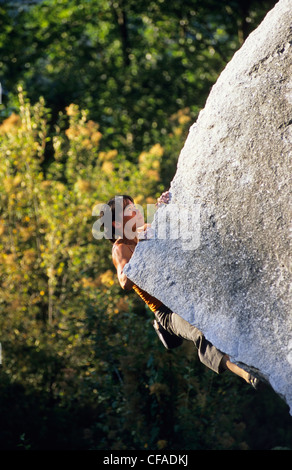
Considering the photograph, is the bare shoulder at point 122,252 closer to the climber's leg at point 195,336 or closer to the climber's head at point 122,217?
the climber's head at point 122,217

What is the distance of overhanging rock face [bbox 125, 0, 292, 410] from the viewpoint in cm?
360

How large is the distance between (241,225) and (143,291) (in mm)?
974

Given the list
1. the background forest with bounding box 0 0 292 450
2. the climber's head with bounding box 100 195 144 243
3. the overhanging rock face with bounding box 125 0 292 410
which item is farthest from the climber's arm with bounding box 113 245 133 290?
the background forest with bounding box 0 0 292 450

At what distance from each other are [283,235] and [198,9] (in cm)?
1067

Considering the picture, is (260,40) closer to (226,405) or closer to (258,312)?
(258,312)

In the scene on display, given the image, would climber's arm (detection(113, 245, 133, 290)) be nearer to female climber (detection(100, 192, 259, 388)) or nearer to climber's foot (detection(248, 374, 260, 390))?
female climber (detection(100, 192, 259, 388))

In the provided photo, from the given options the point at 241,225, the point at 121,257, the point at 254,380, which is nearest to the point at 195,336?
the point at 254,380

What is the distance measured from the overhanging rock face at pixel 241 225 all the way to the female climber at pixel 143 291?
345mm

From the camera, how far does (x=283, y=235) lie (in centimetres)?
359

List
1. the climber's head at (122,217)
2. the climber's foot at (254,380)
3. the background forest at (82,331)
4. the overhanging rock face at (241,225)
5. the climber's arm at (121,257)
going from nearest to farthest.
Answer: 1. the overhanging rock face at (241,225)
2. the climber's foot at (254,380)
3. the climber's arm at (121,257)
4. the climber's head at (122,217)
5. the background forest at (82,331)

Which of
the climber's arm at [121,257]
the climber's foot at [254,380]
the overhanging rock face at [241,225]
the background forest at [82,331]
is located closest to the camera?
the overhanging rock face at [241,225]

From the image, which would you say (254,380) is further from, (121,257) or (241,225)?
(121,257)

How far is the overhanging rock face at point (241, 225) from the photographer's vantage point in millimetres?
3602

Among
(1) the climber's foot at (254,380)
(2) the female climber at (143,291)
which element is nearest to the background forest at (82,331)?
(2) the female climber at (143,291)
